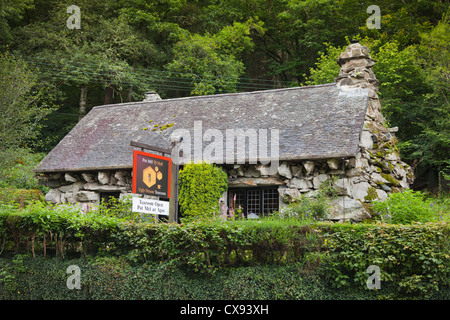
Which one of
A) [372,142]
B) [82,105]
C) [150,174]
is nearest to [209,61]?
[82,105]

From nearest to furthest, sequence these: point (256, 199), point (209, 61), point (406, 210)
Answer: point (406, 210) < point (256, 199) < point (209, 61)

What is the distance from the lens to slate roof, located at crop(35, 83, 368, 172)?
13.5 metres

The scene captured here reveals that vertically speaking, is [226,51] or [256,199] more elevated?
[226,51]

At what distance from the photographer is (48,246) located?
960 cm

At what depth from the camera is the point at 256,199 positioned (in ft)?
46.5

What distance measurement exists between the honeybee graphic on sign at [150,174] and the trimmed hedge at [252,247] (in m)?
1.09

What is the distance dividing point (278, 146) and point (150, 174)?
14.8 ft

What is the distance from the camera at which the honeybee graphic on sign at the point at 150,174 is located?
1010cm

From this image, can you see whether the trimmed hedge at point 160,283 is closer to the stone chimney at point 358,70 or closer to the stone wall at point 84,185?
the stone wall at point 84,185

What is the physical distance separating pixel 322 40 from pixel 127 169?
673 inches

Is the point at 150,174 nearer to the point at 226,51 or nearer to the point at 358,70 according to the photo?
the point at 358,70

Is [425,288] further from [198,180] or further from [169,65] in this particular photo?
[169,65]

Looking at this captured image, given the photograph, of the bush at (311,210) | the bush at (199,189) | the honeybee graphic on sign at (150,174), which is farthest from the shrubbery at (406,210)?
the honeybee graphic on sign at (150,174)

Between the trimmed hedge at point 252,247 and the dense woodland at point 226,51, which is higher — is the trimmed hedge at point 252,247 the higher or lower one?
the lower one
